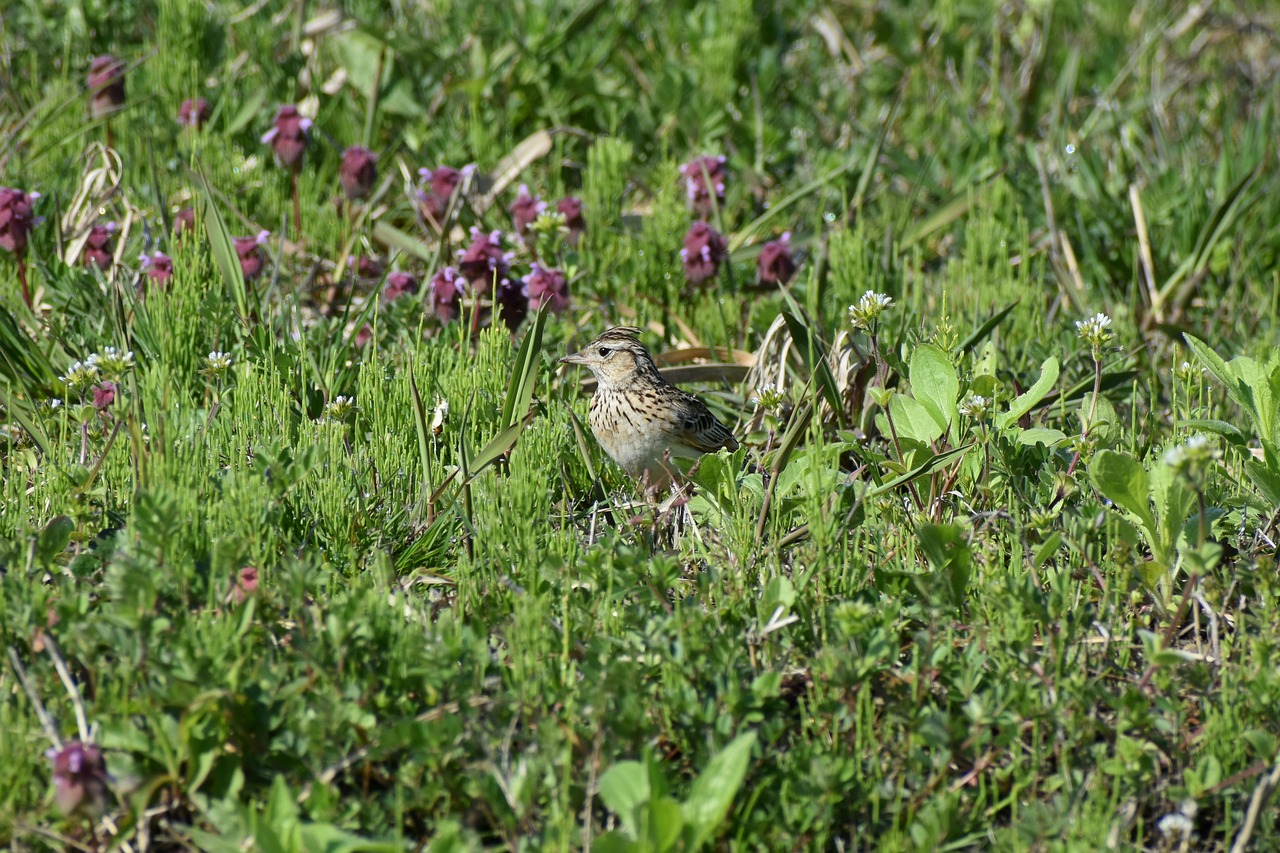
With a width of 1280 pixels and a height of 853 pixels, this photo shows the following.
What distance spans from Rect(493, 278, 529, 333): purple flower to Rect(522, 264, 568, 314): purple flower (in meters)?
0.04

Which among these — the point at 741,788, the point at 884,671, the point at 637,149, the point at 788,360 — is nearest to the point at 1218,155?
the point at 637,149

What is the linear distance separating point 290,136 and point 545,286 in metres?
1.55

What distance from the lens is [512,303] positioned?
16.9 feet

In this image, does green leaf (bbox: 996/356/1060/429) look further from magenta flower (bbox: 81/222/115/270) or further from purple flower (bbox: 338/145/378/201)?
magenta flower (bbox: 81/222/115/270)

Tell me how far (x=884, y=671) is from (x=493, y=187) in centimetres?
397

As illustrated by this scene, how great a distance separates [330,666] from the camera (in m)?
2.99

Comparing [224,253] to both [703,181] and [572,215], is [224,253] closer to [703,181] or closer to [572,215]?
[572,215]

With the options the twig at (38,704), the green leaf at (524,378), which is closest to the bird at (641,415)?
the green leaf at (524,378)

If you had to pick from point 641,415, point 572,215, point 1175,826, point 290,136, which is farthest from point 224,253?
point 1175,826

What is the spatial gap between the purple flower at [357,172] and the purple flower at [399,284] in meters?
0.75

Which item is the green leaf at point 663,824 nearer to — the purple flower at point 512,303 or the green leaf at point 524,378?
the green leaf at point 524,378

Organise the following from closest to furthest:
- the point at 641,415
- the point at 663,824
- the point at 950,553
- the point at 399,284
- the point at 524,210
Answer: the point at 663,824 → the point at 950,553 → the point at 641,415 → the point at 399,284 → the point at 524,210

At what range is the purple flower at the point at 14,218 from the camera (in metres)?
4.90

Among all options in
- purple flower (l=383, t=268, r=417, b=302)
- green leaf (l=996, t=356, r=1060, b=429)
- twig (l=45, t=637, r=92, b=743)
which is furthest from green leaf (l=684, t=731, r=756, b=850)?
purple flower (l=383, t=268, r=417, b=302)
